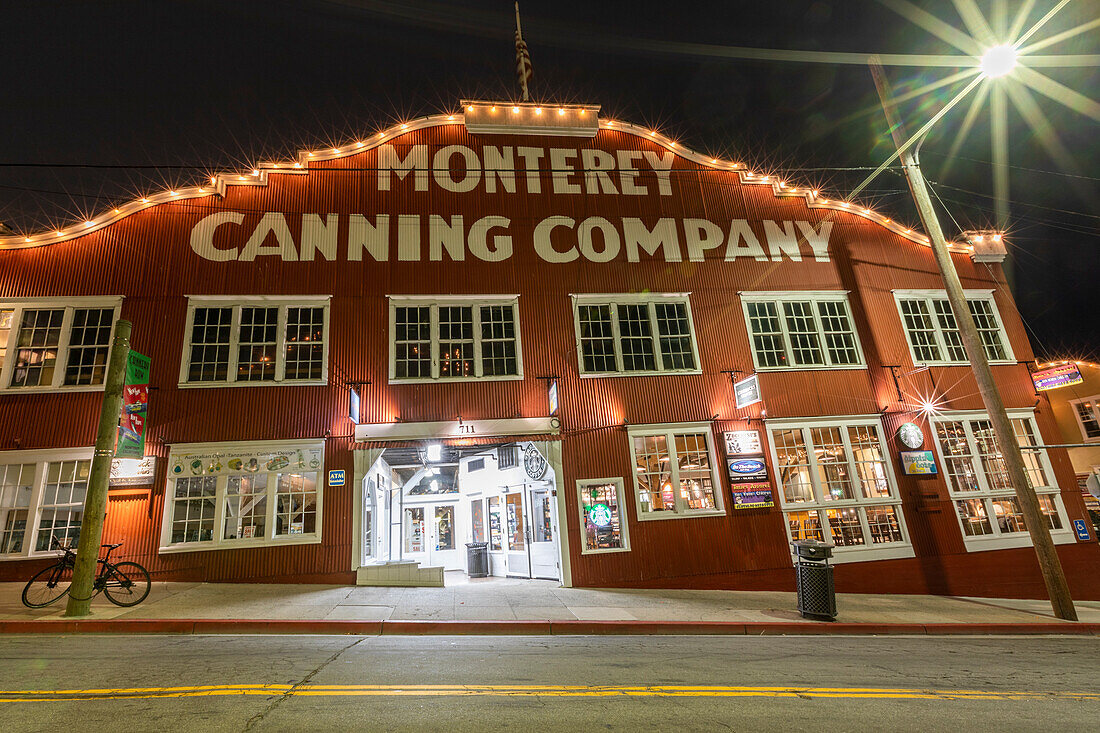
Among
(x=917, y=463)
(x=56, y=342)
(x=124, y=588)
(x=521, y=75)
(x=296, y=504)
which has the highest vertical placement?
(x=521, y=75)

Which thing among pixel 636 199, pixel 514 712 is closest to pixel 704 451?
pixel 636 199

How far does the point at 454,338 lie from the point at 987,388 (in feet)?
40.7

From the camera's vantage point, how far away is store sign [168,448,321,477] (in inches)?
488

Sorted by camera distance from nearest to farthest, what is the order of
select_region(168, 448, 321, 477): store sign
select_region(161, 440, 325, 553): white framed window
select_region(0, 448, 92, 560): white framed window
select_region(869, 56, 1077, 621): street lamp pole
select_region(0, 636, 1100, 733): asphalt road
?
select_region(0, 636, 1100, 733): asphalt road
select_region(869, 56, 1077, 621): street lamp pole
select_region(0, 448, 92, 560): white framed window
select_region(161, 440, 325, 553): white framed window
select_region(168, 448, 321, 477): store sign

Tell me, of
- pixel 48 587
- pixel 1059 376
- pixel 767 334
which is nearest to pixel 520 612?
pixel 48 587

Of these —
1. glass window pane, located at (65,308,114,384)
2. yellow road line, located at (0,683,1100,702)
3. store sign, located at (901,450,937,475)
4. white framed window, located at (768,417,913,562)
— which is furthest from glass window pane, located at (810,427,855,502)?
glass window pane, located at (65,308,114,384)

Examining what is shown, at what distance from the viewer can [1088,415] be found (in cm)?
2794

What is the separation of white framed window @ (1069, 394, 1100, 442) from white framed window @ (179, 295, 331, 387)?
120 feet

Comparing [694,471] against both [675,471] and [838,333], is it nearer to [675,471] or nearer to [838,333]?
[675,471]

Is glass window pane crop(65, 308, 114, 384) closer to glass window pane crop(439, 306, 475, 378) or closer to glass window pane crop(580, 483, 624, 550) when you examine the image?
glass window pane crop(439, 306, 475, 378)

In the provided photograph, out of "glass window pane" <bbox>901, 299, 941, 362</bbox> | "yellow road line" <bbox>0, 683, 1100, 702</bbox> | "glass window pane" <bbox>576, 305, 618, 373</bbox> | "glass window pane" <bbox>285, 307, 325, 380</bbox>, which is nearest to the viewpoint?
"yellow road line" <bbox>0, 683, 1100, 702</bbox>

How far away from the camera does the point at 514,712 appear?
484 centimetres

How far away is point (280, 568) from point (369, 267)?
7808 mm

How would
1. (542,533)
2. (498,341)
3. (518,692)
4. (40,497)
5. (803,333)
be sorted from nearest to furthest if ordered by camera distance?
(518,692), (40,497), (542,533), (498,341), (803,333)
